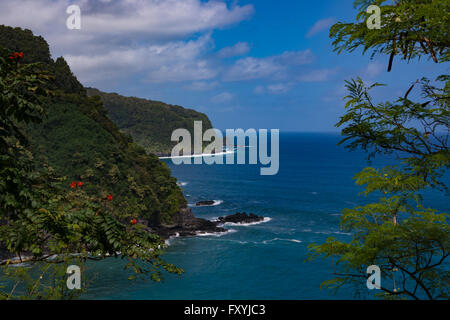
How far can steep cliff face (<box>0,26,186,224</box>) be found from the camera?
40.0m

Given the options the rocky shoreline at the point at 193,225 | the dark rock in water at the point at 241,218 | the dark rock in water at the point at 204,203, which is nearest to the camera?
the rocky shoreline at the point at 193,225

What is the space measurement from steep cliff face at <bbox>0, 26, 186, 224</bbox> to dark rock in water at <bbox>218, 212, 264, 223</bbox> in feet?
20.1

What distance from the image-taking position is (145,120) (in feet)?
430

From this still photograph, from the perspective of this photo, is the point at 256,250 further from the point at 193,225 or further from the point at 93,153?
the point at 93,153

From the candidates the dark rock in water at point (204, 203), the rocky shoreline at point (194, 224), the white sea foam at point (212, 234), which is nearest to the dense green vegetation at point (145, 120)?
the dark rock in water at point (204, 203)

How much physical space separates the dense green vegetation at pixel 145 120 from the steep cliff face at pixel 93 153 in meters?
69.4

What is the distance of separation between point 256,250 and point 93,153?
23174 mm

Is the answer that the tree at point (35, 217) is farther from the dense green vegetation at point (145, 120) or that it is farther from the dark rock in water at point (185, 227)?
the dense green vegetation at point (145, 120)

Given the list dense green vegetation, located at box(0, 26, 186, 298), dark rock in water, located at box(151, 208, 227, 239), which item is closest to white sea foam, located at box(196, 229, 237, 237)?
dark rock in water, located at box(151, 208, 227, 239)

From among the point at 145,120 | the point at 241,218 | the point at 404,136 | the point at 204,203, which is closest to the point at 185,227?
the point at 241,218

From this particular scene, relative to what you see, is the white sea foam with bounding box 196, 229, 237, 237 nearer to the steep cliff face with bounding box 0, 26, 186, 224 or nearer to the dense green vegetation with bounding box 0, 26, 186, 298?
the steep cliff face with bounding box 0, 26, 186, 224

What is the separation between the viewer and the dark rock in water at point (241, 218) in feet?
147
